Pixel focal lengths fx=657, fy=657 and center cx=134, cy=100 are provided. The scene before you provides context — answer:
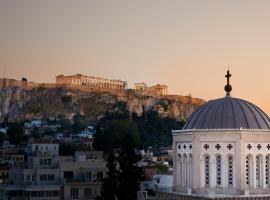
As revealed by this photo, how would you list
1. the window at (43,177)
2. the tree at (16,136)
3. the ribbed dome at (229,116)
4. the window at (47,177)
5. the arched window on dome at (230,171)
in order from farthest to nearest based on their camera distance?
the tree at (16,136) → the window at (47,177) → the window at (43,177) → the ribbed dome at (229,116) → the arched window on dome at (230,171)

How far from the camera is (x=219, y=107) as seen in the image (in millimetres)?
39219

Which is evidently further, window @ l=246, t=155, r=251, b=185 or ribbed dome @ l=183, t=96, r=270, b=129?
ribbed dome @ l=183, t=96, r=270, b=129

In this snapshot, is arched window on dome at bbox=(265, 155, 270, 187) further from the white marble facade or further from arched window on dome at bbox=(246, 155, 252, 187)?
arched window on dome at bbox=(246, 155, 252, 187)

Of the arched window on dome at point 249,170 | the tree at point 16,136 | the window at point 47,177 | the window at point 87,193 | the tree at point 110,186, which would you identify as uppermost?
the tree at point 16,136

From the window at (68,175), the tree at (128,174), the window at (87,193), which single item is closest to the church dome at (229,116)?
the tree at (128,174)

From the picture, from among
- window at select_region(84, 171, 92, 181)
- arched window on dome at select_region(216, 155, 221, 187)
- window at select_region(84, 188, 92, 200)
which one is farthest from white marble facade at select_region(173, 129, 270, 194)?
window at select_region(84, 171, 92, 181)

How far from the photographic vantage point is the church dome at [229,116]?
125 feet

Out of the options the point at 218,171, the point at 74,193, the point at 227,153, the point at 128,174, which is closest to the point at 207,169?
the point at 218,171

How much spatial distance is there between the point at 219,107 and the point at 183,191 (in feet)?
17.8

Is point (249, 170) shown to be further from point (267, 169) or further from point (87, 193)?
point (87, 193)

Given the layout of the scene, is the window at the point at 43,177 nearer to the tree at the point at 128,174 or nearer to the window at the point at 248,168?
the tree at the point at 128,174

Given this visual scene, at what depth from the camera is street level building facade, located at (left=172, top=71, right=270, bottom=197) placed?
37.1m

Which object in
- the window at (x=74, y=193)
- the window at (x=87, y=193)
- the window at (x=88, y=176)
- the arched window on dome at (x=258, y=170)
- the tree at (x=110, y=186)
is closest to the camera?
the arched window on dome at (x=258, y=170)

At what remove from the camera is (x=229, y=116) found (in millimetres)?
38219
